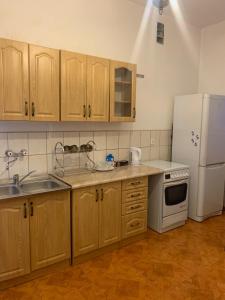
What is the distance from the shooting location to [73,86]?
7.94ft

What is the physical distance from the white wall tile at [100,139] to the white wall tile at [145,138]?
0.69m

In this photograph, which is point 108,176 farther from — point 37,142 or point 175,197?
point 175,197

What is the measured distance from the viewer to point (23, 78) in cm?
212

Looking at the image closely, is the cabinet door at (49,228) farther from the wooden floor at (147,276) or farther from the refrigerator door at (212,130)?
the refrigerator door at (212,130)

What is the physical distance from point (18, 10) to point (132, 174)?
208cm

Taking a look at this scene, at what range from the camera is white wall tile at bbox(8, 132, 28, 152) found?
95.9 inches

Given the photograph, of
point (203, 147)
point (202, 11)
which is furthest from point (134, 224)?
point (202, 11)

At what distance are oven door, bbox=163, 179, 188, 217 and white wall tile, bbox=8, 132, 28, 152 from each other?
176 cm

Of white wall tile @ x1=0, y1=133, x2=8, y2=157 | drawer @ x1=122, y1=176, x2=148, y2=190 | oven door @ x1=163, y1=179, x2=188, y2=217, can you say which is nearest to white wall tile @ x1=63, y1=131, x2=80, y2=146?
white wall tile @ x1=0, y1=133, x2=8, y2=157

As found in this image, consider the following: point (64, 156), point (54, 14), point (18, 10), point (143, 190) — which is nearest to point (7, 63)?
point (18, 10)

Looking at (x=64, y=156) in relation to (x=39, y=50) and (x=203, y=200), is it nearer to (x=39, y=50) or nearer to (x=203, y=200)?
(x=39, y=50)

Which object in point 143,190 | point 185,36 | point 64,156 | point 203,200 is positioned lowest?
point 203,200

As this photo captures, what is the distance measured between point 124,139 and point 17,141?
4.71 feet

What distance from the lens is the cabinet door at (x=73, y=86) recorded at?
92.7 inches
